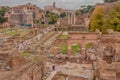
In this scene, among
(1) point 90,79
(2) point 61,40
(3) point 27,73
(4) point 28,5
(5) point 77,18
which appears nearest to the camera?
(3) point 27,73

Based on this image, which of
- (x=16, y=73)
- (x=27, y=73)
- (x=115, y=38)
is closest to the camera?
(x=16, y=73)

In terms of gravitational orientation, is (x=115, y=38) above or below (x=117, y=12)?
below

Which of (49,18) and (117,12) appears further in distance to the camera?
(49,18)

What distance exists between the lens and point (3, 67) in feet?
48.6

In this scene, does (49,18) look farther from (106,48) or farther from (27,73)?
(27,73)

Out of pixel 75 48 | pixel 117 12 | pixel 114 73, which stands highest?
pixel 117 12

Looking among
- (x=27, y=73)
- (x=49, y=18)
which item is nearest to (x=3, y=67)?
(x=27, y=73)

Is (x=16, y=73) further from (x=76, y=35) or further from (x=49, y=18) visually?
(x=49, y=18)

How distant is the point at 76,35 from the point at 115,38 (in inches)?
284

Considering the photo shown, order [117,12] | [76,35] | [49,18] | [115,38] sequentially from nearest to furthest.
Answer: [115,38] < [76,35] < [117,12] < [49,18]

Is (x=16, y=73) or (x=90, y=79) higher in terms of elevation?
(x=16, y=73)

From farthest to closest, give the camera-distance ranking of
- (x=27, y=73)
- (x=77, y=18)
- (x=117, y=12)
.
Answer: (x=77, y=18) → (x=117, y=12) → (x=27, y=73)

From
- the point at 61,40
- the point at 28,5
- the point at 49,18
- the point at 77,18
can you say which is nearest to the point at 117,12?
the point at 61,40

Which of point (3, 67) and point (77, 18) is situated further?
point (77, 18)
